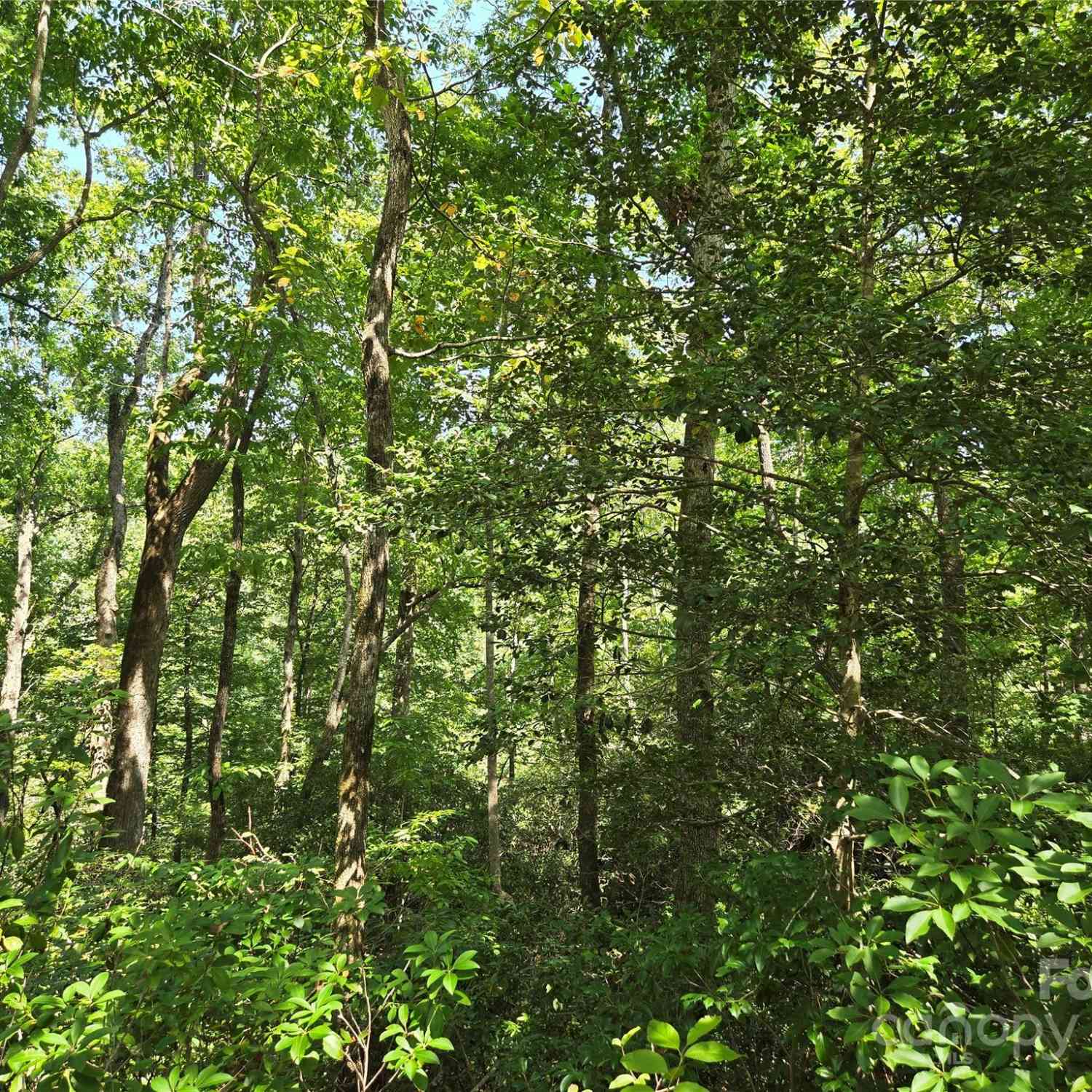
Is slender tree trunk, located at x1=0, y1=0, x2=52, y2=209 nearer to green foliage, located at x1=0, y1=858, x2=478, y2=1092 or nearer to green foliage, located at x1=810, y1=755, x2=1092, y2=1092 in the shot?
green foliage, located at x1=0, y1=858, x2=478, y2=1092

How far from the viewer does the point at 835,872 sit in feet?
9.78

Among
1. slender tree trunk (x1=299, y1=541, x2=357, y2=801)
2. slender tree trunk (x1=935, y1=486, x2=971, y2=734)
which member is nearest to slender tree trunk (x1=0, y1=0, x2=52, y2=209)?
slender tree trunk (x1=299, y1=541, x2=357, y2=801)

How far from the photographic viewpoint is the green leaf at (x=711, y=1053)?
1193 millimetres

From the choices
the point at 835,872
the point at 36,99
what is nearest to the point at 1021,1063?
the point at 835,872

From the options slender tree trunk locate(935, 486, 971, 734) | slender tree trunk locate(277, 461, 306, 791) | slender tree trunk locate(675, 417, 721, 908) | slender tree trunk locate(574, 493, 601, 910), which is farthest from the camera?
slender tree trunk locate(277, 461, 306, 791)

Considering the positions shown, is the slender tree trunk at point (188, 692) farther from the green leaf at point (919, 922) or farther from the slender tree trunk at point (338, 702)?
the green leaf at point (919, 922)

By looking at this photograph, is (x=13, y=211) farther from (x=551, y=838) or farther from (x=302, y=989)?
(x=551, y=838)

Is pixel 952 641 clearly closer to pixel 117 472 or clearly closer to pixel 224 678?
pixel 224 678

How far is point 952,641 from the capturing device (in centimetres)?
354

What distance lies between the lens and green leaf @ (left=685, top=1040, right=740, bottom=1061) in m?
1.19

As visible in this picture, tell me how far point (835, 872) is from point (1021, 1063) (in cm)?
142

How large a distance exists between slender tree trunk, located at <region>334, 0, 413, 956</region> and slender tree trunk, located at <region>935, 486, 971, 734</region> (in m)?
3.53

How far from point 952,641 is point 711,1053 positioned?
3.05 meters

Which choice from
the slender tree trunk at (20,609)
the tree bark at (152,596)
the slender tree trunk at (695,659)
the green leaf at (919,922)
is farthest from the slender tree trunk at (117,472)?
the green leaf at (919,922)
